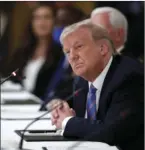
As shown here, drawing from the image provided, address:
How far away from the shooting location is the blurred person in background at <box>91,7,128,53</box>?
2146mm

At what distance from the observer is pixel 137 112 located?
1.65 meters

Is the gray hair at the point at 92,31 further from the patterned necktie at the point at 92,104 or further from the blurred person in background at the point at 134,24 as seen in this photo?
the blurred person in background at the point at 134,24

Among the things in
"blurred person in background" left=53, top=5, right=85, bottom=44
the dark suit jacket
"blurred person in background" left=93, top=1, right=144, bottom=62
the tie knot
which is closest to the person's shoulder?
the dark suit jacket

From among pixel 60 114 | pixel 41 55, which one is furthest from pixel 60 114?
pixel 41 55

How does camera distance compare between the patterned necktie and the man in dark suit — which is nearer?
the man in dark suit

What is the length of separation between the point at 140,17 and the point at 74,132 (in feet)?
Result: 6.46

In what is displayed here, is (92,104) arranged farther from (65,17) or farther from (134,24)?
(134,24)

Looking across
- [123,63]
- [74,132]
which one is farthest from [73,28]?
[74,132]

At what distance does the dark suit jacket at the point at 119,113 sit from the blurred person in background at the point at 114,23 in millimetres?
384

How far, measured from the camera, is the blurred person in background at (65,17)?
106 inches

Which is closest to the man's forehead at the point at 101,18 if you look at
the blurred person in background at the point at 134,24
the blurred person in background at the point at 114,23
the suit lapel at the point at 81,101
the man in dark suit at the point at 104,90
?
the blurred person in background at the point at 114,23

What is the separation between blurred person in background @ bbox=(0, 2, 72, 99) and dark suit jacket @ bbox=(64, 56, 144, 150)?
80cm

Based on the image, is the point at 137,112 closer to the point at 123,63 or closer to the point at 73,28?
the point at 123,63

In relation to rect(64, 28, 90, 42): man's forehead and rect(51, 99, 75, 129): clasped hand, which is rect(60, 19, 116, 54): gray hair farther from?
rect(51, 99, 75, 129): clasped hand
